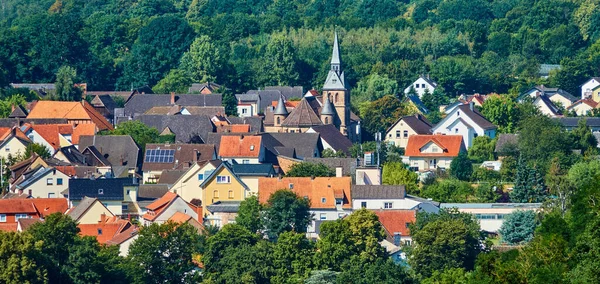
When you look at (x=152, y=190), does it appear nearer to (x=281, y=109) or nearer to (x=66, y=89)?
(x=281, y=109)

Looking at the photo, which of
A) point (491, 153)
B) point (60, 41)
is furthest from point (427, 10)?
point (491, 153)

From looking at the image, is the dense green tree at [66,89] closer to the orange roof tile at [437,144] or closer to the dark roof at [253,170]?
the orange roof tile at [437,144]

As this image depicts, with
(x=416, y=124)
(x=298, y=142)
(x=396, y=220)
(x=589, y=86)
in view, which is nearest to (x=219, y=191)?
(x=396, y=220)

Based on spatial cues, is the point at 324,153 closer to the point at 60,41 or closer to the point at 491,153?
the point at 491,153

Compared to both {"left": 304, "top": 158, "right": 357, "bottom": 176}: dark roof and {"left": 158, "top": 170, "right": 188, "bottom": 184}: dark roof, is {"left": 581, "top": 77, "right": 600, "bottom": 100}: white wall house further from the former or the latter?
{"left": 158, "top": 170, "right": 188, "bottom": 184}: dark roof

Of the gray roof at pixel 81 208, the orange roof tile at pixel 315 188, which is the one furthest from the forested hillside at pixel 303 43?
the orange roof tile at pixel 315 188
